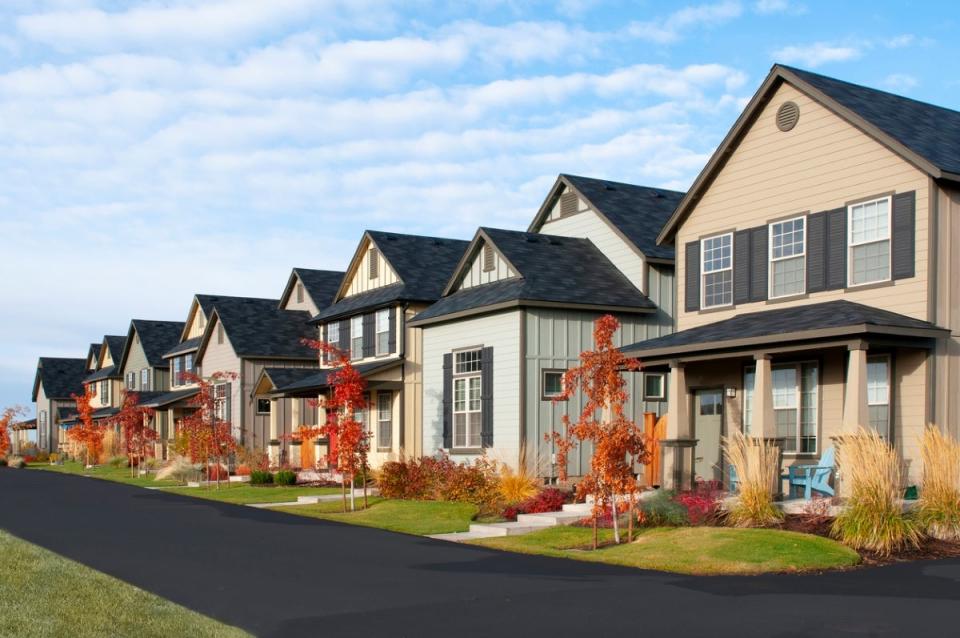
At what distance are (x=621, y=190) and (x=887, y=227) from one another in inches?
495

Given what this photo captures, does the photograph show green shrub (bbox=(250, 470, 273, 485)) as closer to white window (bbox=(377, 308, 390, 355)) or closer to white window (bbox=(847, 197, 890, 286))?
white window (bbox=(377, 308, 390, 355))

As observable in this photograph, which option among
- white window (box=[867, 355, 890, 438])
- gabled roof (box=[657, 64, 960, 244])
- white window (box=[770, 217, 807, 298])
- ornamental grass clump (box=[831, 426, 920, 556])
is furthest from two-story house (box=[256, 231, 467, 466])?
ornamental grass clump (box=[831, 426, 920, 556])

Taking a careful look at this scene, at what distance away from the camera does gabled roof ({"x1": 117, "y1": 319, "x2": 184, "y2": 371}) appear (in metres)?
59.8

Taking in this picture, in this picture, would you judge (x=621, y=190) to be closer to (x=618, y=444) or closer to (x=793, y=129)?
(x=793, y=129)

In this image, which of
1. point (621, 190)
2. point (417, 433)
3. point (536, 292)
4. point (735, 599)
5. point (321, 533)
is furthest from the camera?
point (417, 433)

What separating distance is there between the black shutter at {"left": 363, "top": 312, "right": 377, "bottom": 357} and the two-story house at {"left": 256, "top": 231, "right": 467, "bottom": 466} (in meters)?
0.03

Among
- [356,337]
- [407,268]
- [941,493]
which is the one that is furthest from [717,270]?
[356,337]

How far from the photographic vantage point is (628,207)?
97.9 feet

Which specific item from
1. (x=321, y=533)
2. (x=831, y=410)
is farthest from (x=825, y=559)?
(x=321, y=533)

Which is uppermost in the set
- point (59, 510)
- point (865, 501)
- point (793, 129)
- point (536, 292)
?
point (793, 129)

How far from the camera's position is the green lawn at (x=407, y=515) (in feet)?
64.4

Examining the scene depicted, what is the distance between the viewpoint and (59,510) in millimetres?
23828

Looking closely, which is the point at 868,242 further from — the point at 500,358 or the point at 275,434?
the point at 275,434

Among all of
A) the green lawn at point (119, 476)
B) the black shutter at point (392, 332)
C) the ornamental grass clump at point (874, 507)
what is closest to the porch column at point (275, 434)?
the green lawn at point (119, 476)
